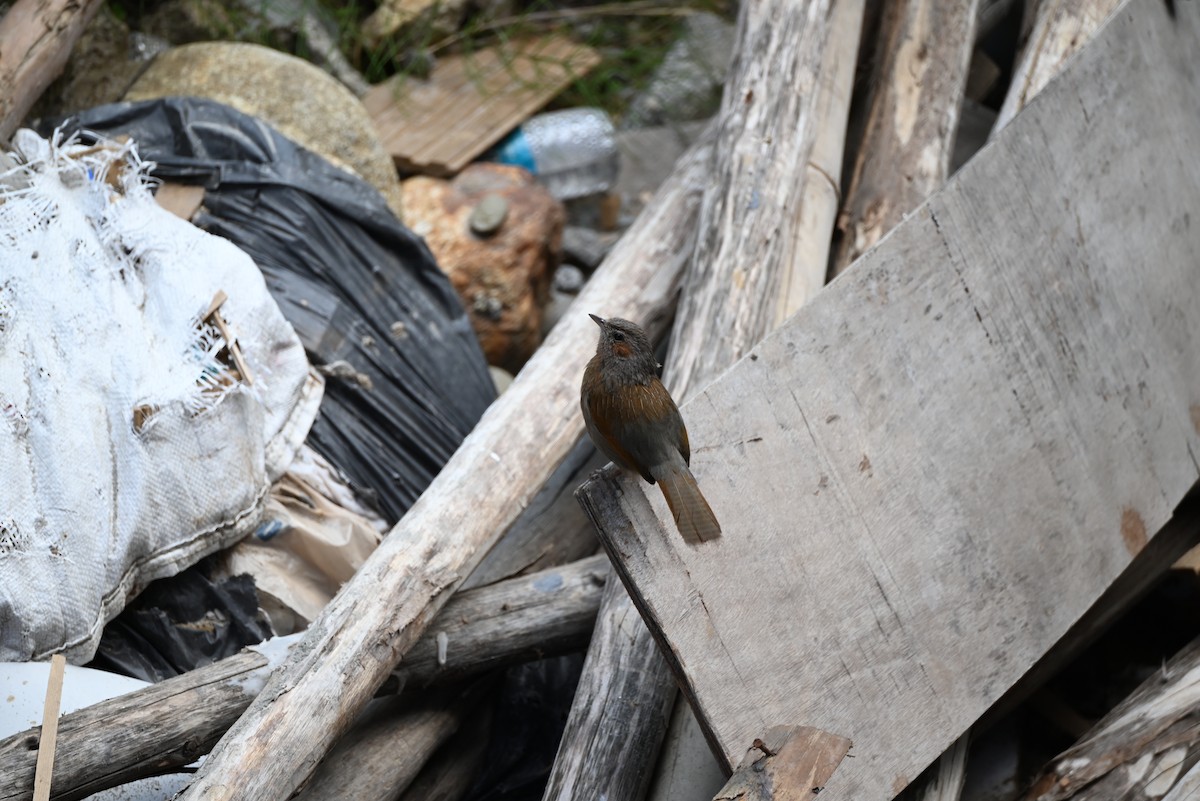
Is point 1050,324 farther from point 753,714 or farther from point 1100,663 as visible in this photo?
point 753,714

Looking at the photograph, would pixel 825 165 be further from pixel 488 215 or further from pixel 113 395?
pixel 113 395

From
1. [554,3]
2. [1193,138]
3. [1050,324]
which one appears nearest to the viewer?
[1050,324]

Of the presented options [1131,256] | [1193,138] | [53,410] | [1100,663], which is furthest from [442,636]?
[1193,138]

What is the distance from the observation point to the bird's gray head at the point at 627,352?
6.46ft

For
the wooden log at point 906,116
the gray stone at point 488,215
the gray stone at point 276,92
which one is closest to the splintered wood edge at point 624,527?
the wooden log at point 906,116

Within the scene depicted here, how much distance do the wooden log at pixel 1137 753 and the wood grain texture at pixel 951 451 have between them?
0.20 meters

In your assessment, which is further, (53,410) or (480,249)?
(480,249)

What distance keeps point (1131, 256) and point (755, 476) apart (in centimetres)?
144

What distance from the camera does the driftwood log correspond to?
2133mm

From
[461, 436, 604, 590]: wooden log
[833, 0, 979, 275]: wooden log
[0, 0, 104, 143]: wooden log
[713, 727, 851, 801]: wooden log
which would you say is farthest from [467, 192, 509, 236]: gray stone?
[713, 727, 851, 801]: wooden log

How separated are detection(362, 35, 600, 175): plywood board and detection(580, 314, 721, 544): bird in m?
2.53

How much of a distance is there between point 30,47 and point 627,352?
1851 mm

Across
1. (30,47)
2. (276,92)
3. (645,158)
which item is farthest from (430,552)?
(645,158)

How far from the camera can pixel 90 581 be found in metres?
2.17
